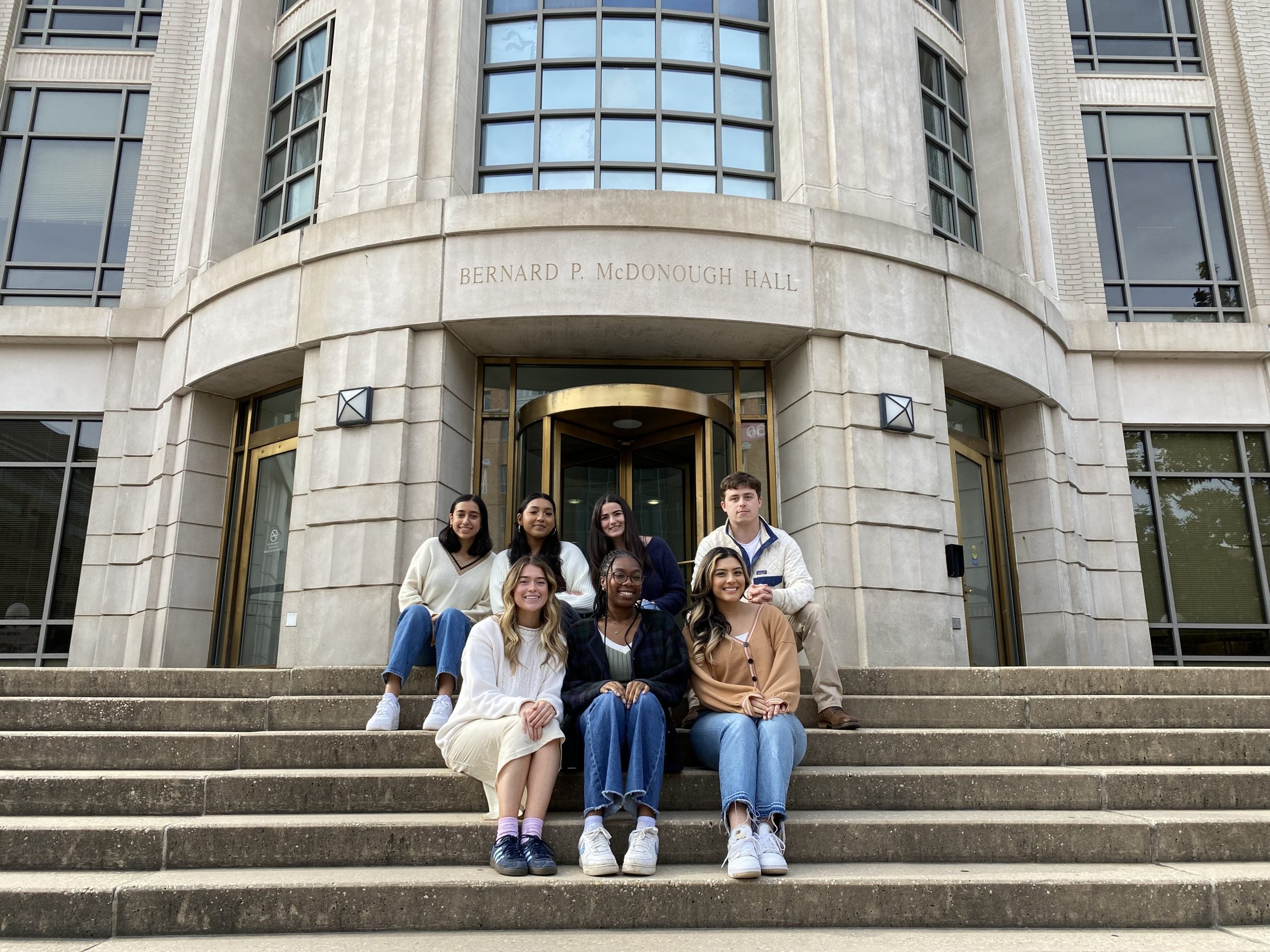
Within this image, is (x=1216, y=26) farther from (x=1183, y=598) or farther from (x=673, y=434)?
(x=673, y=434)

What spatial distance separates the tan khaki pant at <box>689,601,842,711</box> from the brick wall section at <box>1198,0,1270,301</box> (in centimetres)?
1177

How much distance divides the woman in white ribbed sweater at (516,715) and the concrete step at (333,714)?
133cm

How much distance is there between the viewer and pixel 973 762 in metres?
5.54

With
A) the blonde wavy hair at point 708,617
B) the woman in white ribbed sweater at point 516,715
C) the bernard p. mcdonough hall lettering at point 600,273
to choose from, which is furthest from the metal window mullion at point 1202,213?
the woman in white ribbed sweater at point 516,715

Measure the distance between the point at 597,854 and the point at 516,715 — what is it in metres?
0.78

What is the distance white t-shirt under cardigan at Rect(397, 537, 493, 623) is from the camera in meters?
6.66

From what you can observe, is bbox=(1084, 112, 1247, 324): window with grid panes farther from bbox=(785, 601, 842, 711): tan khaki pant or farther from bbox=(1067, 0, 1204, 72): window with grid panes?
bbox=(785, 601, 842, 711): tan khaki pant

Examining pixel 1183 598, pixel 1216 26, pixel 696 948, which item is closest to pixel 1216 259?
pixel 1216 26

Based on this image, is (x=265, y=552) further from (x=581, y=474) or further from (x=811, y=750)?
(x=811, y=750)

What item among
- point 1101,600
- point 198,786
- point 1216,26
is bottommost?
point 198,786

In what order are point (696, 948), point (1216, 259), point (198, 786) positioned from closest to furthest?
1. point (696, 948)
2. point (198, 786)
3. point (1216, 259)

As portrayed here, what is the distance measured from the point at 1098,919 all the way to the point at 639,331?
743cm

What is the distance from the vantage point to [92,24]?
1498 centimetres

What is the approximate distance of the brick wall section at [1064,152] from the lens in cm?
1381
